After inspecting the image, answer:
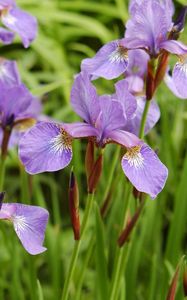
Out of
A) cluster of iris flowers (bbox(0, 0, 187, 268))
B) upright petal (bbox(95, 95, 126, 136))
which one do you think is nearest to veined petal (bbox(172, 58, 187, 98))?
cluster of iris flowers (bbox(0, 0, 187, 268))

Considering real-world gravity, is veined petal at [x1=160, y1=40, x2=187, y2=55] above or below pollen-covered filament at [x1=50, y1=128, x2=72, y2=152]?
above

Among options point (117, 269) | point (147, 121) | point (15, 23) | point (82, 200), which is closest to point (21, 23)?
point (15, 23)

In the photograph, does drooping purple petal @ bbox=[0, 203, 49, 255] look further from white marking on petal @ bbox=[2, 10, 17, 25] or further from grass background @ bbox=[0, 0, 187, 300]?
white marking on petal @ bbox=[2, 10, 17, 25]

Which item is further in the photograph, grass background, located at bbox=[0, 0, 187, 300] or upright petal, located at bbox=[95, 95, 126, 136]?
grass background, located at bbox=[0, 0, 187, 300]

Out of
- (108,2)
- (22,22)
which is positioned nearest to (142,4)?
(22,22)

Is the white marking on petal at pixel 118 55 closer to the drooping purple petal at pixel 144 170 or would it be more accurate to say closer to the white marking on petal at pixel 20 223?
the drooping purple petal at pixel 144 170

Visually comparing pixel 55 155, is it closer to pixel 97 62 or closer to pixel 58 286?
pixel 97 62
